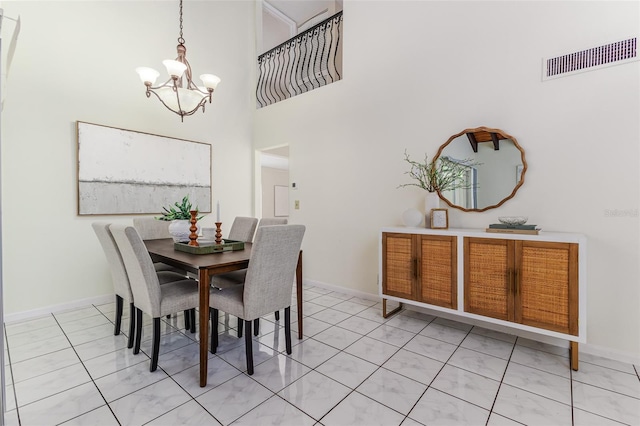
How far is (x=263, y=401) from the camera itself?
5.81 ft

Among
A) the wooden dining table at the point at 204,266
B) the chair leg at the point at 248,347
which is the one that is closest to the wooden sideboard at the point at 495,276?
the wooden dining table at the point at 204,266

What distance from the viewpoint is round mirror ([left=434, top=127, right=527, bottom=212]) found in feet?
8.50

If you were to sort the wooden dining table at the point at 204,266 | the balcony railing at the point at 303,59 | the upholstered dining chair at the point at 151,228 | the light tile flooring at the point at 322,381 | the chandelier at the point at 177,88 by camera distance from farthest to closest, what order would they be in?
the balcony railing at the point at 303,59
the upholstered dining chair at the point at 151,228
the chandelier at the point at 177,88
the wooden dining table at the point at 204,266
the light tile flooring at the point at 322,381

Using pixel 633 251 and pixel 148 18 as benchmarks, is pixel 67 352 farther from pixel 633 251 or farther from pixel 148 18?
pixel 633 251

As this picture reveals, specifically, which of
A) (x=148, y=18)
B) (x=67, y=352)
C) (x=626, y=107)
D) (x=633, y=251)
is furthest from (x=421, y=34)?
(x=67, y=352)

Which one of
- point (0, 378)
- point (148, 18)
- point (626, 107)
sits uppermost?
point (148, 18)

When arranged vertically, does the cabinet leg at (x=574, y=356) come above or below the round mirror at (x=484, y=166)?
below

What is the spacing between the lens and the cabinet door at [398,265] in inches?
112

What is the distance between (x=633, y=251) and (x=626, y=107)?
1033 millimetres

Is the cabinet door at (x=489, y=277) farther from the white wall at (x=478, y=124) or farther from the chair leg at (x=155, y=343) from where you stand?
the chair leg at (x=155, y=343)

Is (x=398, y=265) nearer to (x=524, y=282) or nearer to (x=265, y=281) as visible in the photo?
(x=524, y=282)

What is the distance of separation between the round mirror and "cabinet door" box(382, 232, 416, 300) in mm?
612

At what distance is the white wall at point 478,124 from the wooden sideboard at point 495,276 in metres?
0.40

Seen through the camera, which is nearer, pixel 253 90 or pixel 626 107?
pixel 626 107
